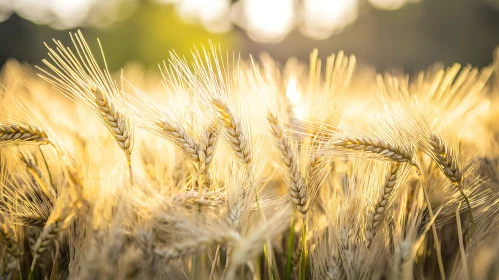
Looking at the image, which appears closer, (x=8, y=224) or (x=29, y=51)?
(x=8, y=224)

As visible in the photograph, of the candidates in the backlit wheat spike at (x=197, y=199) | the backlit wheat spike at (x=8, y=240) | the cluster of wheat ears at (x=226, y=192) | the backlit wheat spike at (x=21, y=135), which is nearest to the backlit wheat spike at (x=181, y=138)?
the cluster of wheat ears at (x=226, y=192)

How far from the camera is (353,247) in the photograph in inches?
43.3

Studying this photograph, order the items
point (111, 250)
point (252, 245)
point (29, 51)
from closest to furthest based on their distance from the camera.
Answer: point (252, 245), point (111, 250), point (29, 51)

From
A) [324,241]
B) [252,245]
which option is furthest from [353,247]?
[252,245]

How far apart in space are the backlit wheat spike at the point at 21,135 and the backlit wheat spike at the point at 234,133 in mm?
474

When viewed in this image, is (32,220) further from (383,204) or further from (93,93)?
(383,204)

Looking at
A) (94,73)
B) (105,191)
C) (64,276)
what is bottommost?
(64,276)

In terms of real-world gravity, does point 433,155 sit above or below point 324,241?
above

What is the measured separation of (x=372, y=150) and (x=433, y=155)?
0.17 metres

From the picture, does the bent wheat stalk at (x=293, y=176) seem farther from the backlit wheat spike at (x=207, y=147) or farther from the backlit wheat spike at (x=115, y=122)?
the backlit wheat spike at (x=115, y=122)

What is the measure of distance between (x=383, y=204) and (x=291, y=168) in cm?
25

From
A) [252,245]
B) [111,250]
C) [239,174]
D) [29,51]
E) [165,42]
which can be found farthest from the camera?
[29,51]

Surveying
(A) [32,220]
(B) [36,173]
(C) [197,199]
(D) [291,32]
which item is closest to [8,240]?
(A) [32,220]

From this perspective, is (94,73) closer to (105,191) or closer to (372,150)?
(105,191)
